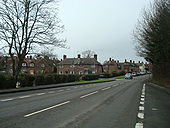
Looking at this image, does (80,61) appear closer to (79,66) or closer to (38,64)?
(79,66)

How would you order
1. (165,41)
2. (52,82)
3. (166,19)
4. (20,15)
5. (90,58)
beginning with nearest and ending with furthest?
(166,19) < (165,41) < (20,15) < (52,82) < (90,58)

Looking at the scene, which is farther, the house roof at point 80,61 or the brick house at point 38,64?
the house roof at point 80,61

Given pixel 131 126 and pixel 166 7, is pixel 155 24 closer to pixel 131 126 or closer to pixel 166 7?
pixel 166 7

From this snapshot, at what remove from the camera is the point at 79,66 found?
10312 cm

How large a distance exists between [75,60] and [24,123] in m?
98.5

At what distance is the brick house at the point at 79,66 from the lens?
102 metres

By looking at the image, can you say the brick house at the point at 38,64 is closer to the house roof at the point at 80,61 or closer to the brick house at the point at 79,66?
the brick house at the point at 79,66

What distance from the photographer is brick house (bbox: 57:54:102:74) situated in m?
102

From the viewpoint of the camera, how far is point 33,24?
2795 cm

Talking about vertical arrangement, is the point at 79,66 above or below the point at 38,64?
above

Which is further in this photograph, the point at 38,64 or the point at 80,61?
the point at 80,61

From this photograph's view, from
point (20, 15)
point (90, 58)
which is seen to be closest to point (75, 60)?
point (90, 58)

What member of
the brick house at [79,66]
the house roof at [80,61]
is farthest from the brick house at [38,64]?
the house roof at [80,61]

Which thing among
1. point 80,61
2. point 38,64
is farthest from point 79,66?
point 38,64
